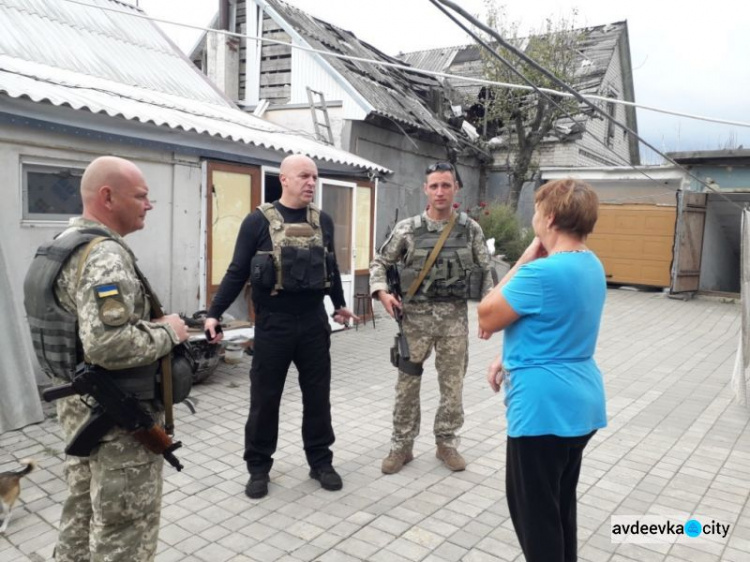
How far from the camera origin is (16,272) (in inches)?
198

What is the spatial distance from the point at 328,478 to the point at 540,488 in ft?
5.87

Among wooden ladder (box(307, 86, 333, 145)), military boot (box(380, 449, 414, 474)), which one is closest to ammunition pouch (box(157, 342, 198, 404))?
military boot (box(380, 449, 414, 474))

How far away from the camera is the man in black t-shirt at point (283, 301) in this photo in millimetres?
3461

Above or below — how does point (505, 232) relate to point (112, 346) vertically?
above

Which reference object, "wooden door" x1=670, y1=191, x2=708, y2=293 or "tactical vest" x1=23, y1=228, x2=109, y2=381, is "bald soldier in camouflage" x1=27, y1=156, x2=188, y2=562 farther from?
"wooden door" x1=670, y1=191, x2=708, y2=293

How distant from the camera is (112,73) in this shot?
771 cm

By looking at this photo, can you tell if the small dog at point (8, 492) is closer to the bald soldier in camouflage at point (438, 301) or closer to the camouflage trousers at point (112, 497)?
the camouflage trousers at point (112, 497)

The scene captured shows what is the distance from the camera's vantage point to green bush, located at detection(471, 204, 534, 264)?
14.3 metres

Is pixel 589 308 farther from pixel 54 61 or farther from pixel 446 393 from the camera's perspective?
pixel 54 61

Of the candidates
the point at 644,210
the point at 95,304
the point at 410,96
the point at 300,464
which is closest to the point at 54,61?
the point at 300,464

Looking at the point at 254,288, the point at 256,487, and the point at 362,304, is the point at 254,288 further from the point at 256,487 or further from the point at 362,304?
the point at 362,304

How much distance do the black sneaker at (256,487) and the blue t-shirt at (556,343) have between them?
1.89 meters

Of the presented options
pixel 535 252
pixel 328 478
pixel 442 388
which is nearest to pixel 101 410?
pixel 535 252

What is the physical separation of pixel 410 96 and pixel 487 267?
11565 mm
